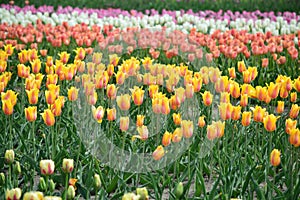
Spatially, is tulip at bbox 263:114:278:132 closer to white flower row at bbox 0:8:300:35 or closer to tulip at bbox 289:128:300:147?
tulip at bbox 289:128:300:147

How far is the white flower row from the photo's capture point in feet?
27.7

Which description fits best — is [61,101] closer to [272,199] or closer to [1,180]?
[1,180]

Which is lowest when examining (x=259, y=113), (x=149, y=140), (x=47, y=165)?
(x=149, y=140)

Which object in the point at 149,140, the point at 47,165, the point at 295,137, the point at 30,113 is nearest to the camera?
the point at 47,165

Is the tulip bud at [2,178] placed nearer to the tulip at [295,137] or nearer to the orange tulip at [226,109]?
the orange tulip at [226,109]

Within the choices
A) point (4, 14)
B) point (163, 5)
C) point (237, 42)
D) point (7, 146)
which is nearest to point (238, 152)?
point (7, 146)

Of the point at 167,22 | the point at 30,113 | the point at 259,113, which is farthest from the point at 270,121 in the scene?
the point at 167,22

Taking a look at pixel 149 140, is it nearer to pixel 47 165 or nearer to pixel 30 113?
→ pixel 30 113

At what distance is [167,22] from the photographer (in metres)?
9.20

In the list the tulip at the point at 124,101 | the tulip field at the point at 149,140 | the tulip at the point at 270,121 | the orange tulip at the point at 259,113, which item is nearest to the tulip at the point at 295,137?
the tulip field at the point at 149,140

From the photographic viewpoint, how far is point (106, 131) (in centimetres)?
384

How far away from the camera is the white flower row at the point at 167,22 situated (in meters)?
8.45

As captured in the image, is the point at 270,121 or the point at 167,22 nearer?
the point at 270,121

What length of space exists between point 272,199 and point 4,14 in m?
7.05
